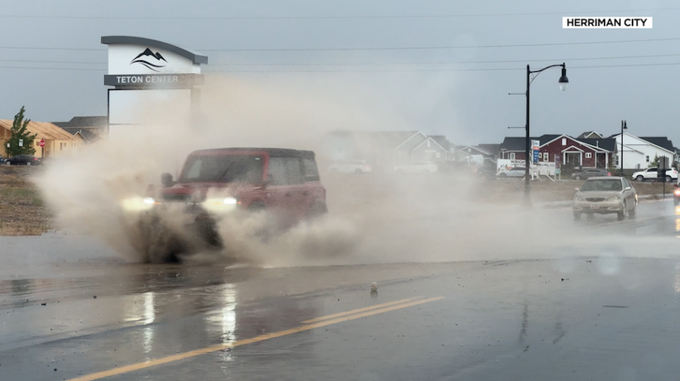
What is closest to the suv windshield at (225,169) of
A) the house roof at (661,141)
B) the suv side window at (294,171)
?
the suv side window at (294,171)

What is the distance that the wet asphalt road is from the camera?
7.16m

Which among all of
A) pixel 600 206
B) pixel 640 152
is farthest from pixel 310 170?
pixel 640 152

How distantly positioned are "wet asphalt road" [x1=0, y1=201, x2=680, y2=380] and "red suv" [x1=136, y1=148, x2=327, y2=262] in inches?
43.6

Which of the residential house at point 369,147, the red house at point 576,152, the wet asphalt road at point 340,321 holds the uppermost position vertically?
the red house at point 576,152

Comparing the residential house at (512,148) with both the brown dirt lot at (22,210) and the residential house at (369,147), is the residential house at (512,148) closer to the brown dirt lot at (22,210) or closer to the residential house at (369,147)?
the brown dirt lot at (22,210)

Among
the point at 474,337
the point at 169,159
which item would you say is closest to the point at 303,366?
the point at 474,337

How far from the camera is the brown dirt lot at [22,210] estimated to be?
2344cm

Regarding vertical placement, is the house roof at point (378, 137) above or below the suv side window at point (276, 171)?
above

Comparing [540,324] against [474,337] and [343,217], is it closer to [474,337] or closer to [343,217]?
[474,337]

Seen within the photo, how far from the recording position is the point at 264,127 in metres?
23.8

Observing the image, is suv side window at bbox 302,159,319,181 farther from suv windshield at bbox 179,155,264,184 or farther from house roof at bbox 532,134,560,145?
house roof at bbox 532,134,560,145

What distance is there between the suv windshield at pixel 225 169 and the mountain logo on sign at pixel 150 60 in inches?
1032

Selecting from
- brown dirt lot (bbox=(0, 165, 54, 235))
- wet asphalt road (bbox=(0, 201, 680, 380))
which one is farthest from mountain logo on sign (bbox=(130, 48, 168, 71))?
wet asphalt road (bbox=(0, 201, 680, 380))

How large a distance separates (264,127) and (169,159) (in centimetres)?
443
